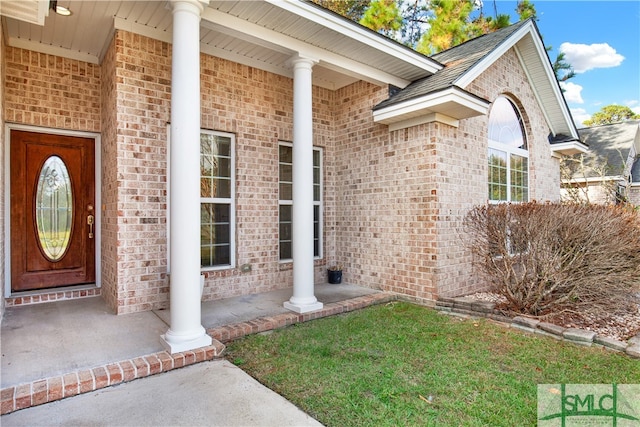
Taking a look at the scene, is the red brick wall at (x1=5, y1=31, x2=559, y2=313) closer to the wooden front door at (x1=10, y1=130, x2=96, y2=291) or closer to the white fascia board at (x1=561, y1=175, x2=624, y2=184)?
the wooden front door at (x1=10, y1=130, x2=96, y2=291)

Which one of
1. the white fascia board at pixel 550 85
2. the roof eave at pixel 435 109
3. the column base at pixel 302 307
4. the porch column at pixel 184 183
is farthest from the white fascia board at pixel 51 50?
the white fascia board at pixel 550 85

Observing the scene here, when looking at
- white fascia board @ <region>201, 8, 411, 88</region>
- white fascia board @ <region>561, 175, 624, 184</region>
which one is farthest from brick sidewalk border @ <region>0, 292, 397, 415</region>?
white fascia board @ <region>561, 175, 624, 184</region>

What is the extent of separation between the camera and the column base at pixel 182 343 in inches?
141

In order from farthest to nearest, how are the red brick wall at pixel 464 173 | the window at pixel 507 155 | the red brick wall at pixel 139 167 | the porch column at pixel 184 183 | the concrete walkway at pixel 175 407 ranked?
the window at pixel 507 155
the red brick wall at pixel 464 173
the red brick wall at pixel 139 167
the porch column at pixel 184 183
the concrete walkway at pixel 175 407

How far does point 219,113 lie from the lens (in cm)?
579

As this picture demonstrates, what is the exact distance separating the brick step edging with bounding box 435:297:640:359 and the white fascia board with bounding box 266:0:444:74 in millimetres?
4036

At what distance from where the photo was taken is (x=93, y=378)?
301 cm

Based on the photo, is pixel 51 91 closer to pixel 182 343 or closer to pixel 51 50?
pixel 51 50

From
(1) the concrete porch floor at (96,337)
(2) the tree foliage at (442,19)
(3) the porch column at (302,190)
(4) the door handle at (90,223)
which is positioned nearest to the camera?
(1) the concrete porch floor at (96,337)

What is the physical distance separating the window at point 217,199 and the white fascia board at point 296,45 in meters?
1.76

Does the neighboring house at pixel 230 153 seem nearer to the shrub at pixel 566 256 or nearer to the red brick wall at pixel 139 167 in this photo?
the red brick wall at pixel 139 167

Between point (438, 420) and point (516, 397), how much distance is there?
2.68 feet

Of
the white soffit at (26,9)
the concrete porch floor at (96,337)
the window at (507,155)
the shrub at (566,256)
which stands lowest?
the concrete porch floor at (96,337)

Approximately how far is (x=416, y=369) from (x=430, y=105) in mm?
3789
